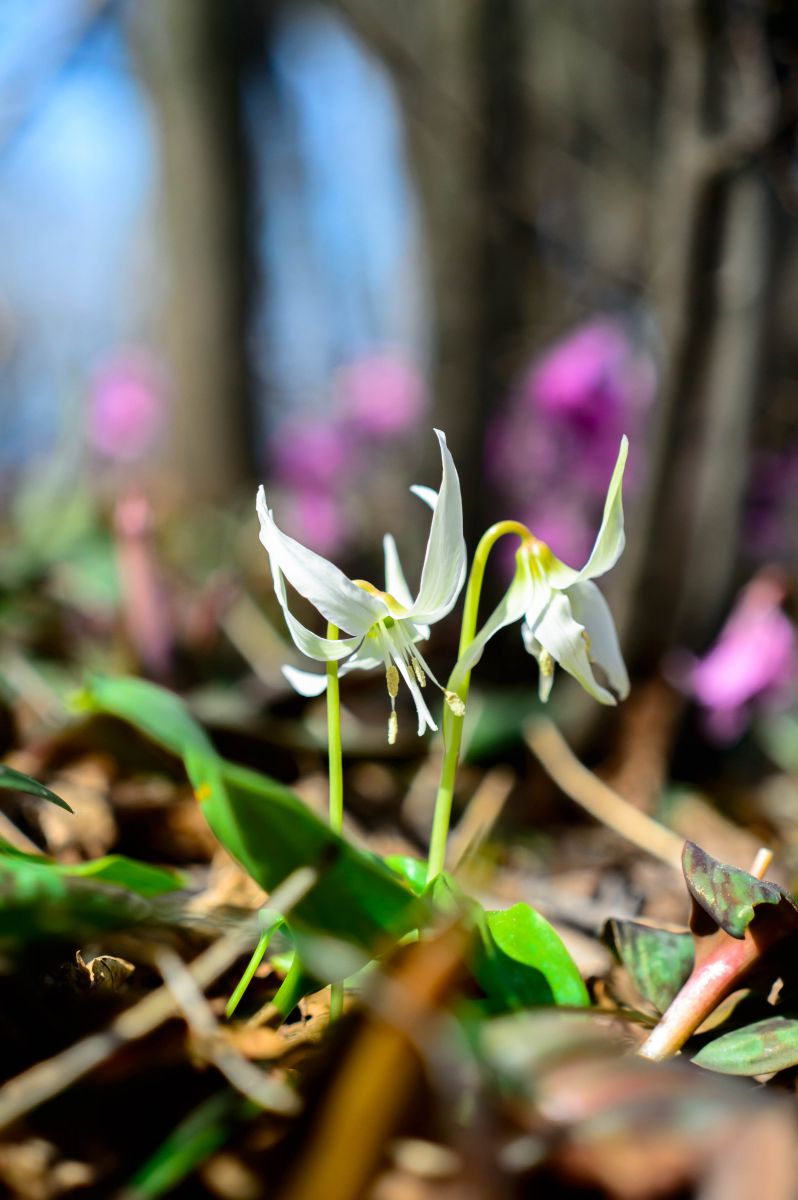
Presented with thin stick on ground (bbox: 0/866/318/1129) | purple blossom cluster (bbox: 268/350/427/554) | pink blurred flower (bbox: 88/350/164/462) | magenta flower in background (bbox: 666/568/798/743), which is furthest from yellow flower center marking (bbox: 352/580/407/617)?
pink blurred flower (bbox: 88/350/164/462)

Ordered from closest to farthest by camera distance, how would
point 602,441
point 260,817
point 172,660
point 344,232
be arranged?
1. point 260,817
2. point 172,660
3. point 602,441
4. point 344,232

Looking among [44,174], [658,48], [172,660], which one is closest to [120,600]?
[172,660]

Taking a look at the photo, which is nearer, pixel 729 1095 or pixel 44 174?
pixel 729 1095

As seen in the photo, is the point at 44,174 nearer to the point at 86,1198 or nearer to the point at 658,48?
the point at 658,48

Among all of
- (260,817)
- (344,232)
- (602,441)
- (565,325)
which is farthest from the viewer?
(344,232)

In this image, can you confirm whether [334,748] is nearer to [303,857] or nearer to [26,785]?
[303,857]

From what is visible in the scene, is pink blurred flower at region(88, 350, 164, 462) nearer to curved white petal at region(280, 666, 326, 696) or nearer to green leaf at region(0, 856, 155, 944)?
curved white petal at region(280, 666, 326, 696)

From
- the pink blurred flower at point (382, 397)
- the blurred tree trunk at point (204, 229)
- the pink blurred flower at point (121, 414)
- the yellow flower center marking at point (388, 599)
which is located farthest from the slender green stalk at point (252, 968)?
the blurred tree trunk at point (204, 229)
